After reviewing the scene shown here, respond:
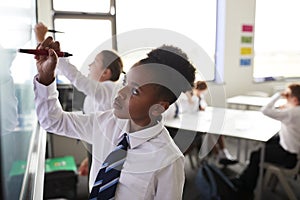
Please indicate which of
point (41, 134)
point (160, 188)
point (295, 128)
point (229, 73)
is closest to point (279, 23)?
point (229, 73)

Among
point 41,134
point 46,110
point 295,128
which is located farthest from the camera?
point 295,128

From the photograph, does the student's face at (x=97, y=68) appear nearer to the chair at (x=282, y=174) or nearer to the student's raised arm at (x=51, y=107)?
the student's raised arm at (x=51, y=107)

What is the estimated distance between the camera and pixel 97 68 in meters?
0.79

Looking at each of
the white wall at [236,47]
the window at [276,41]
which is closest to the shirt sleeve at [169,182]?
the white wall at [236,47]

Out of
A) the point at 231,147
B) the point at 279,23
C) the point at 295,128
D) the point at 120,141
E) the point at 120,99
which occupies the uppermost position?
the point at 279,23

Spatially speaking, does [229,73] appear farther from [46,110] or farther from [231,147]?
[46,110]

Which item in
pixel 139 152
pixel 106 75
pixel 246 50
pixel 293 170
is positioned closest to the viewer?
pixel 139 152

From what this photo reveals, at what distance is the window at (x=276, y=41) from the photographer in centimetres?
371

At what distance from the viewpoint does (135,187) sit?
0.72m

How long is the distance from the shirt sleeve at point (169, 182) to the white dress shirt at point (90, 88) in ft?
0.82

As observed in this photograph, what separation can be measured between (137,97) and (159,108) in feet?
0.21

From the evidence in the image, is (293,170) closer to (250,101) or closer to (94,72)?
(250,101)

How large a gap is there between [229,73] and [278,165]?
1.96m

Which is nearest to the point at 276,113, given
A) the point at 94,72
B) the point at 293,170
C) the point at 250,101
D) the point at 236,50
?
the point at 293,170
